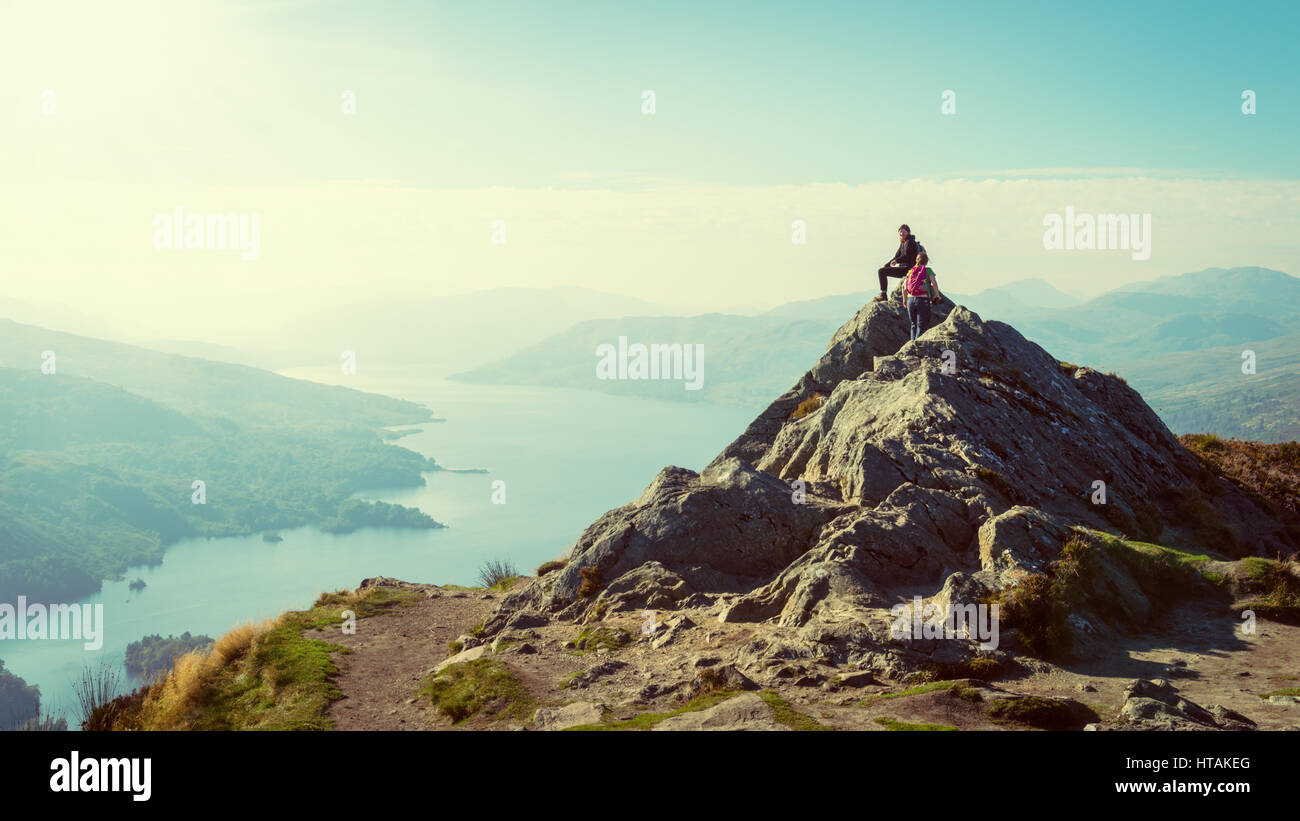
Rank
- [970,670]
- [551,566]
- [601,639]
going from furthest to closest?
1. [551,566]
2. [601,639]
3. [970,670]

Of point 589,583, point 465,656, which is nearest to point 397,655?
point 465,656

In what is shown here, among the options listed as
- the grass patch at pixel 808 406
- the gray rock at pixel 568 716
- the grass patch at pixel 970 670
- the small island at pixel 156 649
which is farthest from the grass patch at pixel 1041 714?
the small island at pixel 156 649

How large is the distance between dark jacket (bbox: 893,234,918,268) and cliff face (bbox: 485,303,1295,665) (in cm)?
284

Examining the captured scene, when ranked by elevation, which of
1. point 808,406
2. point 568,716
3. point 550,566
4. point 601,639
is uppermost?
point 808,406

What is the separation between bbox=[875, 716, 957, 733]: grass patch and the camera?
11008 mm

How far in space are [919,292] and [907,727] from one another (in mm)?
23180

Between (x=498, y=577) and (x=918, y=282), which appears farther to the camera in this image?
(x=498, y=577)

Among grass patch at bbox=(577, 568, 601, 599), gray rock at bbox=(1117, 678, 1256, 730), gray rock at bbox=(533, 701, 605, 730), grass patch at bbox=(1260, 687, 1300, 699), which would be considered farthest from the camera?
grass patch at bbox=(577, 568, 601, 599)

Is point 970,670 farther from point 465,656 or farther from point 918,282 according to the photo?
point 918,282

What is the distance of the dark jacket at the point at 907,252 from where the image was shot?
3095 centimetres

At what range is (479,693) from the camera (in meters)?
16.3

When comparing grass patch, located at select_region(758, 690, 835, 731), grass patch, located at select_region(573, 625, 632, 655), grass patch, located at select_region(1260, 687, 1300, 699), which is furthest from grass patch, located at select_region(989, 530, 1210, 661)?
grass patch, located at select_region(573, 625, 632, 655)

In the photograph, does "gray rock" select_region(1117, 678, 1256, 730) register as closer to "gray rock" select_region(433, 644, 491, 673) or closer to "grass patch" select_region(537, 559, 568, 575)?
"gray rock" select_region(433, 644, 491, 673)

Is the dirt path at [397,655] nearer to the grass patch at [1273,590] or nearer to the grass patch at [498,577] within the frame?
the grass patch at [498,577]
